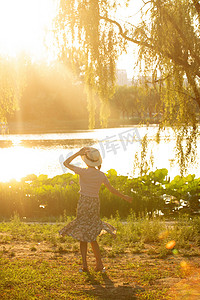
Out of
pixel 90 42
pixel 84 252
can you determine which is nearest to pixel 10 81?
pixel 90 42

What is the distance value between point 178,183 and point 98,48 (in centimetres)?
516

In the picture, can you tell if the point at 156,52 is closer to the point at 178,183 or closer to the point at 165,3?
the point at 165,3

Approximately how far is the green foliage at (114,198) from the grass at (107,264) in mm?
2896

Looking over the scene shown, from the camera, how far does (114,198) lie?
34.6ft

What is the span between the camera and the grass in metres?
4.32

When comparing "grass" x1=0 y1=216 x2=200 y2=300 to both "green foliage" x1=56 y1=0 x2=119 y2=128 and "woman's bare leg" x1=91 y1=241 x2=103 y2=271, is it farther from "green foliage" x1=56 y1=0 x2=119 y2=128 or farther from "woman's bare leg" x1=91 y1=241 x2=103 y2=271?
"green foliage" x1=56 y1=0 x2=119 y2=128

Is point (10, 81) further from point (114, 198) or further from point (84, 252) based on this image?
point (84, 252)

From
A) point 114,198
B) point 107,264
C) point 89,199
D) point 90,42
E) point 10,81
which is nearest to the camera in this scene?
point 89,199

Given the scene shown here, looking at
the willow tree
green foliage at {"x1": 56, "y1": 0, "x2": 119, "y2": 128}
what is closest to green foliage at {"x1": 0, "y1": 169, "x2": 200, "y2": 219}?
the willow tree

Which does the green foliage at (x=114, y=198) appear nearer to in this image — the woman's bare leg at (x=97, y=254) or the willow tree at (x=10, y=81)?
the willow tree at (x=10, y=81)

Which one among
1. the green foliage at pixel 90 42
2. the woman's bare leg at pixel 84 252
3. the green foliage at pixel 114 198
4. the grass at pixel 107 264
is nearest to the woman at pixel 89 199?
the woman's bare leg at pixel 84 252

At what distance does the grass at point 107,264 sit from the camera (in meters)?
4.32

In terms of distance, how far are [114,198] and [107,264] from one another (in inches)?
201

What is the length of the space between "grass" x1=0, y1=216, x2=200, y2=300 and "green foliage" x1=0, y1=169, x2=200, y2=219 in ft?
9.50
